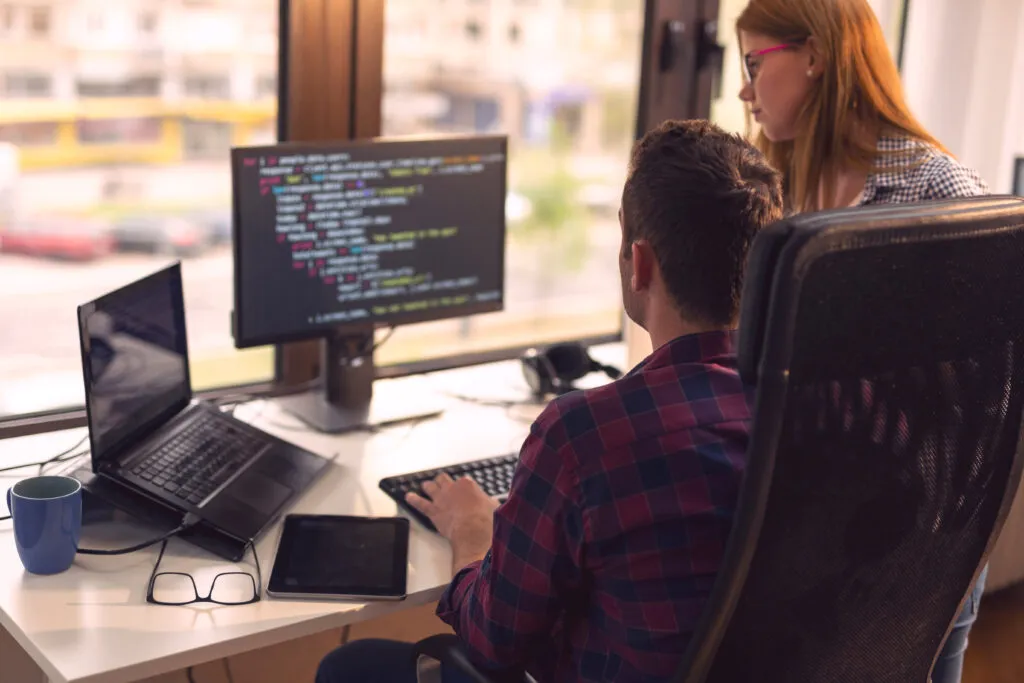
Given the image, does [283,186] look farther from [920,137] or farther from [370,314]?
[920,137]

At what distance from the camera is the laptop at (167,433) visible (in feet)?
5.17

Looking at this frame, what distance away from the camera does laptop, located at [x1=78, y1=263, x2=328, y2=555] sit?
1575 mm

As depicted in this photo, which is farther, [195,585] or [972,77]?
[972,77]

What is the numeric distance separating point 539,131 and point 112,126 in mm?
980

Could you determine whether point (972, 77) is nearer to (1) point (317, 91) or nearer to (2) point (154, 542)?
(1) point (317, 91)

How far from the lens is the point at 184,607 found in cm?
141

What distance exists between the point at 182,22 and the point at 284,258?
0.52 metres

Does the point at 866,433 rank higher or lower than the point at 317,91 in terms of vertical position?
lower

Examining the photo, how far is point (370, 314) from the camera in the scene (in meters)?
2.03

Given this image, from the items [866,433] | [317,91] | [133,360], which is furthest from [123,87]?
[866,433]

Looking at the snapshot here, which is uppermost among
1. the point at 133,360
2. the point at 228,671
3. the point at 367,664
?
the point at 133,360

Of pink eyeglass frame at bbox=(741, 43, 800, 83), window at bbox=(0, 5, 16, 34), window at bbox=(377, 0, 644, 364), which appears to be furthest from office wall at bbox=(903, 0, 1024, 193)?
window at bbox=(0, 5, 16, 34)

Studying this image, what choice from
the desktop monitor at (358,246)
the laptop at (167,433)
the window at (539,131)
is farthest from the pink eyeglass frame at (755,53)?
the laptop at (167,433)

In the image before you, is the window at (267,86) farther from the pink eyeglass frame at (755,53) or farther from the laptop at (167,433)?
the pink eyeglass frame at (755,53)
